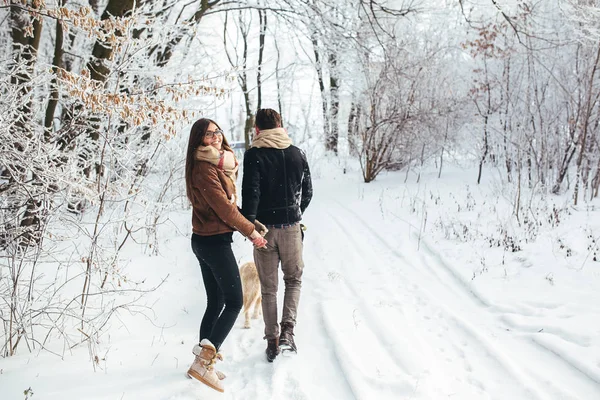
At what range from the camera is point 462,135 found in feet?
46.3

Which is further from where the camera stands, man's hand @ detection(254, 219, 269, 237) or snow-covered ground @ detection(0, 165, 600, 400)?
man's hand @ detection(254, 219, 269, 237)

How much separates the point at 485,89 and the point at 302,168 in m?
10.6

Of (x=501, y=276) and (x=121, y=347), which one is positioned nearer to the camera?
(x=121, y=347)

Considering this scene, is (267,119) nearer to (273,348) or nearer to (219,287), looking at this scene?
(219,287)

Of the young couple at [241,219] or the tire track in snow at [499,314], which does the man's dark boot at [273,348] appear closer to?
the young couple at [241,219]

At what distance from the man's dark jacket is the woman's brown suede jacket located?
0.29 metres

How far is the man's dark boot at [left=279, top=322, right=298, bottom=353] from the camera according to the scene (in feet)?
11.4

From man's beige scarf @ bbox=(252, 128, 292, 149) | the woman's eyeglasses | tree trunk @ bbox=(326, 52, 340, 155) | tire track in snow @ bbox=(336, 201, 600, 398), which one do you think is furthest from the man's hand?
tree trunk @ bbox=(326, 52, 340, 155)

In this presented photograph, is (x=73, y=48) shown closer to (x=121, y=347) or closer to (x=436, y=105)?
(x=121, y=347)

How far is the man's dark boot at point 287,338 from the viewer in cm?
349

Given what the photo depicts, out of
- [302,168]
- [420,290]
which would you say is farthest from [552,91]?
[302,168]

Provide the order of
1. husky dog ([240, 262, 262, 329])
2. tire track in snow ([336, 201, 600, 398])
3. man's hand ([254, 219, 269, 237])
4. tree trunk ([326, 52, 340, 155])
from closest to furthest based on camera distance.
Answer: tire track in snow ([336, 201, 600, 398]), man's hand ([254, 219, 269, 237]), husky dog ([240, 262, 262, 329]), tree trunk ([326, 52, 340, 155])

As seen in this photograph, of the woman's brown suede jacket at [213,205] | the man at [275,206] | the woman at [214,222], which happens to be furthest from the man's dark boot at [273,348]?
the woman's brown suede jacket at [213,205]

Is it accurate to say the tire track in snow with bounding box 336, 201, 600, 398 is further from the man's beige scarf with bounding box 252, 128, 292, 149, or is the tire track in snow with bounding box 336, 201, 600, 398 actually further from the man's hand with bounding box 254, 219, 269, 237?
the man's beige scarf with bounding box 252, 128, 292, 149
